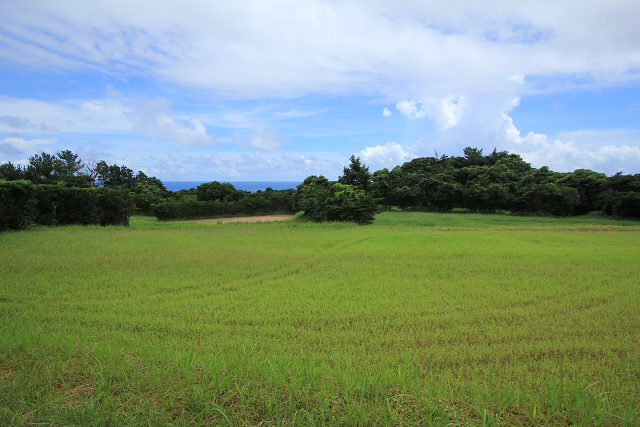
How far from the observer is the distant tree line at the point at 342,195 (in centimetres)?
1490

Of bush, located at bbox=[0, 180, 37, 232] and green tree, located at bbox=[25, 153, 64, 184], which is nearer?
bush, located at bbox=[0, 180, 37, 232]

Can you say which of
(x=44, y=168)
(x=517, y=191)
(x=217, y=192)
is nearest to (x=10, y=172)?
(x=44, y=168)

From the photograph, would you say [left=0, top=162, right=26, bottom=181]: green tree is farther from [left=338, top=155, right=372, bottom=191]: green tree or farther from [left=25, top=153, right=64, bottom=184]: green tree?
[left=338, top=155, right=372, bottom=191]: green tree

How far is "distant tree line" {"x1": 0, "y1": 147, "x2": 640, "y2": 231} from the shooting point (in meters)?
14.9

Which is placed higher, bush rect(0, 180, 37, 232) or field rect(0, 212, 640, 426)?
bush rect(0, 180, 37, 232)

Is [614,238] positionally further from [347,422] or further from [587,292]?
[347,422]

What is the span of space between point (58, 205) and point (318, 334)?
16053 mm

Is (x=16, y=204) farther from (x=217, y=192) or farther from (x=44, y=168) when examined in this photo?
(x=44, y=168)

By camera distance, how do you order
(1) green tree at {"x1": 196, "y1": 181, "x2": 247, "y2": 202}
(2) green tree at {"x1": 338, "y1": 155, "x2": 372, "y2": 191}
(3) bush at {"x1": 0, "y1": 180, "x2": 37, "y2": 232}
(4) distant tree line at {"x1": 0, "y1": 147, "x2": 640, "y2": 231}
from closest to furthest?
(3) bush at {"x1": 0, "y1": 180, "x2": 37, "y2": 232} → (4) distant tree line at {"x1": 0, "y1": 147, "x2": 640, "y2": 231} → (2) green tree at {"x1": 338, "y1": 155, "x2": 372, "y2": 191} → (1) green tree at {"x1": 196, "y1": 181, "x2": 247, "y2": 202}

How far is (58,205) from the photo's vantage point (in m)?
14.8

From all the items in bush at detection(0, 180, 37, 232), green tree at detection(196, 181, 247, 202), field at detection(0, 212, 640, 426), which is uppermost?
green tree at detection(196, 181, 247, 202)

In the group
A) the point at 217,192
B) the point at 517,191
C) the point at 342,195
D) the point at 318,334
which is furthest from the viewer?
the point at 217,192

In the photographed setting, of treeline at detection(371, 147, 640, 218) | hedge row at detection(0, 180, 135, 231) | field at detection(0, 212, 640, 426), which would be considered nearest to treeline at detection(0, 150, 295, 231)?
hedge row at detection(0, 180, 135, 231)

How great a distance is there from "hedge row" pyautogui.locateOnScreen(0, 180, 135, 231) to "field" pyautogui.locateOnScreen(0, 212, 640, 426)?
2.38m
